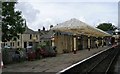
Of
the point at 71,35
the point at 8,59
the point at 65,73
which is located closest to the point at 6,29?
the point at 8,59

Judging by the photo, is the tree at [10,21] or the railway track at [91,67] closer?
the railway track at [91,67]

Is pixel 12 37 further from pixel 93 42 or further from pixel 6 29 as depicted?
pixel 93 42

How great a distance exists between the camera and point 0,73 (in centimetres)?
1792

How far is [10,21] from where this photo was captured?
3831cm

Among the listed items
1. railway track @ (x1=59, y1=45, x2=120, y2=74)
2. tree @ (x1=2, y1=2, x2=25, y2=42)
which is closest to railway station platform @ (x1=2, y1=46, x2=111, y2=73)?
railway track @ (x1=59, y1=45, x2=120, y2=74)

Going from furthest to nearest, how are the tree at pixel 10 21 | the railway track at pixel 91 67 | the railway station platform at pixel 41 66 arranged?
the tree at pixel 10 21
the railway station platform at pixel 41 66
the railway track at pixel 91 67

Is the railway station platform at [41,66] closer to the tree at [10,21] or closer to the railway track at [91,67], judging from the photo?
the railway track at [91,67]

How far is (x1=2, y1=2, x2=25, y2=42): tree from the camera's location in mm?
38094

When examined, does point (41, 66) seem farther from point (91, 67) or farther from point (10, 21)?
point (10, 21)

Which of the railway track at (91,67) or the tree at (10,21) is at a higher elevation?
the tree at (10,21)

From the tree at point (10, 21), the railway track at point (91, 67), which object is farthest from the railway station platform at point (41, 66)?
the tree at point (10, 21)

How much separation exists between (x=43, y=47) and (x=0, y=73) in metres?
18.2

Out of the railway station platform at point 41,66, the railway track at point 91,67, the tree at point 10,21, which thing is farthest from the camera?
the tree at point 10,21

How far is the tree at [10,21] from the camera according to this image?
38.1m
